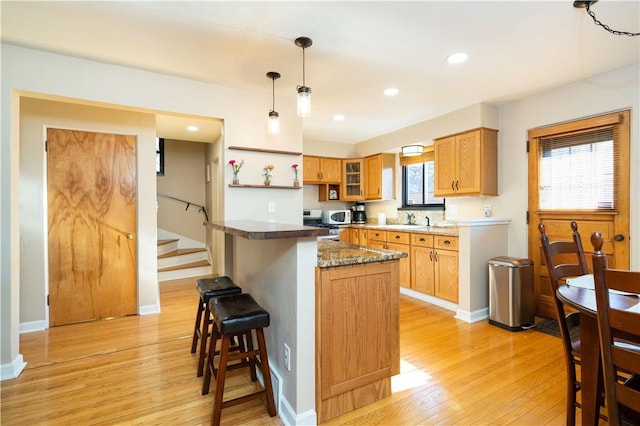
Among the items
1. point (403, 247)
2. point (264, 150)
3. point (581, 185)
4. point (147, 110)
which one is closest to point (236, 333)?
point (264, 150)

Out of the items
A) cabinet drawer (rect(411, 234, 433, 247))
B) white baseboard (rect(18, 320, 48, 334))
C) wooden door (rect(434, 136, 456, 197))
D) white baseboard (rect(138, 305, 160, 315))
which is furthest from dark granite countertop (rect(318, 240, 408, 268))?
white baseboard (rect(18, 320, 48, 334))

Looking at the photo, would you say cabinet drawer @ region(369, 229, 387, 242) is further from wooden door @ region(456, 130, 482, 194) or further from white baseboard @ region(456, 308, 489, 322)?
white baseboard @ region(456, 308, 489, 322)

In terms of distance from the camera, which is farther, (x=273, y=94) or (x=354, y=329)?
(x=273, y=94)

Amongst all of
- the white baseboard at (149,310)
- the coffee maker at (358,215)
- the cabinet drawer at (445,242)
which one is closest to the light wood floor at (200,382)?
the white baseboard at (149,310)

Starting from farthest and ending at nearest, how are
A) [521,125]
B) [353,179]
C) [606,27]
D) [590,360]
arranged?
[353,179], [521,125], [606,27], [590,360]

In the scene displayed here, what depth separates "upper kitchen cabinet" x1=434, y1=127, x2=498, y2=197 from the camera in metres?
3.53

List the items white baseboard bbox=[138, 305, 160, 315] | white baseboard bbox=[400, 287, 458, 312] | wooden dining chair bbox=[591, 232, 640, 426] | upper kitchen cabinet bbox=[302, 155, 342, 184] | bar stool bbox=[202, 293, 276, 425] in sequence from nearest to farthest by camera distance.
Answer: wooden dining chair bbox=[591, 232, 640, 426]
bar stool bbox=[202, 293, 276, 425]
white baseboard bbox=[138, 305, 160, 315]
white baseboard bbox=[400, 287, 458, 312]
upper kitchen cabinet bbox=[302, 155, 342, 184]

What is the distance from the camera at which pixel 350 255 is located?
6.26 feet

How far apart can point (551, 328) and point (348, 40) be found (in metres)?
3.38

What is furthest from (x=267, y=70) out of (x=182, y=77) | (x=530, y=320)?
(x=530, y=320)

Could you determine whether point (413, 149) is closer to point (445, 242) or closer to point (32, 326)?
point (445, 242)

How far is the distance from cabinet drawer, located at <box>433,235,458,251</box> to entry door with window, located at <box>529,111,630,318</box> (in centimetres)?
81

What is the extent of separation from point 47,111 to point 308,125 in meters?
3.02

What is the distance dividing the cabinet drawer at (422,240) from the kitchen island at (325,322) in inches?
80.9
